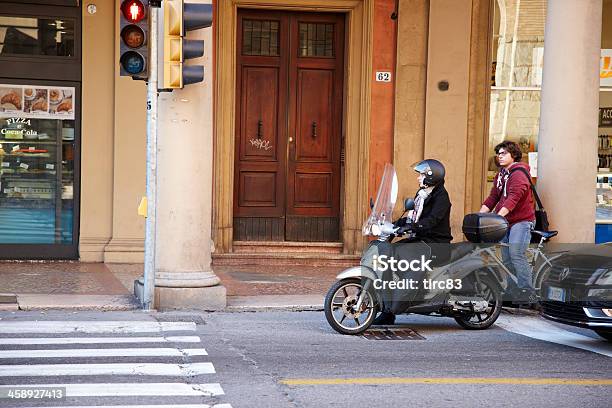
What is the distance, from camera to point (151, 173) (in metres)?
11.4

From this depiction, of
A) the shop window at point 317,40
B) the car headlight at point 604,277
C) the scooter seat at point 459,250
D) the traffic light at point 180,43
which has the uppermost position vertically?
the shop window at point 317,40

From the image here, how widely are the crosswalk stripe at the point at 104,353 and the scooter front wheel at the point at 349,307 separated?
5.29 ft

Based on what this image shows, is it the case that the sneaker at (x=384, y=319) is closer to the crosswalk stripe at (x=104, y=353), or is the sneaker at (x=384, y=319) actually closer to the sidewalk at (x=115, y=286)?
the sidewalk at (x=115, y=286)

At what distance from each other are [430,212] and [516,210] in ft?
6.79

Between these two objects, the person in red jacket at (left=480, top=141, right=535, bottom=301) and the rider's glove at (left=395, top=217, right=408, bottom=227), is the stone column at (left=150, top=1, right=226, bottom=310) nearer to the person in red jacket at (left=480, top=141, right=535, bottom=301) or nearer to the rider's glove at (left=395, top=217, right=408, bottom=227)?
the rider's glove at (left=395, top=217, right=408, bottom=227)

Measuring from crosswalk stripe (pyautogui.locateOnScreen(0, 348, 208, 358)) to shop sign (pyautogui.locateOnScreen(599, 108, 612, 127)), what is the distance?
33.2 feet

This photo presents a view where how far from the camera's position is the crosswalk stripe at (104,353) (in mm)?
8492

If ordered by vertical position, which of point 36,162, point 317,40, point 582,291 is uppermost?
point 317,40

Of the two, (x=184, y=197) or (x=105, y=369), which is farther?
(x=184, y=197)

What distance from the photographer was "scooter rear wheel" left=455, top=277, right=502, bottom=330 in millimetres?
10469

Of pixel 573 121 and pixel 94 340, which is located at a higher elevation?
pixel 573 121

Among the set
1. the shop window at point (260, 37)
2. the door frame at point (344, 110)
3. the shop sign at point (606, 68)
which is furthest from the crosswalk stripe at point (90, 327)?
the shop sign at point (606, 68)

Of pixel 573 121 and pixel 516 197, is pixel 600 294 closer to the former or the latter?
pixel 516 197

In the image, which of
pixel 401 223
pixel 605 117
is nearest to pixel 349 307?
pixel 401 223
